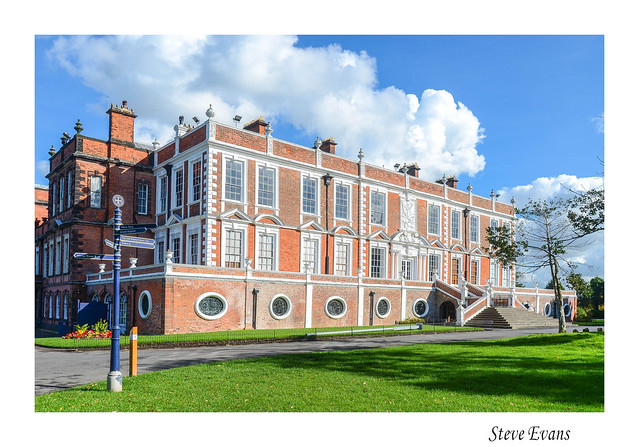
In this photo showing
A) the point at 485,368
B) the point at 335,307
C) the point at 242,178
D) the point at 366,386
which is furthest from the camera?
the point at 335,307

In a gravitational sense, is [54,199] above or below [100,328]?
above

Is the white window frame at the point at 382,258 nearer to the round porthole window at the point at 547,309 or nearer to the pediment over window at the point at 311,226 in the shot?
the pediment over window at the point at 311,226

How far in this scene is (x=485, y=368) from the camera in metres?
13.6

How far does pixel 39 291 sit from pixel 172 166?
54.3 feet

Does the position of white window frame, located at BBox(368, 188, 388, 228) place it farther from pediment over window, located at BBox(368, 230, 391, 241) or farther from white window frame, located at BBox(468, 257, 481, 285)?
white window frame, located at BBox(468, 257, 481, 285)

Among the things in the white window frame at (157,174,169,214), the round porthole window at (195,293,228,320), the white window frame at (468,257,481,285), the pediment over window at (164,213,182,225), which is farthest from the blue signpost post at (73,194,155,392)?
the white window frame at (468,257,481,285)

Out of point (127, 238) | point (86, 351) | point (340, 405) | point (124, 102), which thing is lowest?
point (86, 351)

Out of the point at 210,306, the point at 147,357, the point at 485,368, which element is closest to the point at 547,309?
the point at 210,306

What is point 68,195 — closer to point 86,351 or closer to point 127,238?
point 86,351

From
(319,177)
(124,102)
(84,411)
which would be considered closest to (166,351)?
(84,411)

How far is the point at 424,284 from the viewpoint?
38688mm

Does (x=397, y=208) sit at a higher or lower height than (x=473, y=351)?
higher

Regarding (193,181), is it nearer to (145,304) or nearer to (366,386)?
(145,304)

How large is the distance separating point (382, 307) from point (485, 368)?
71.1 ft
